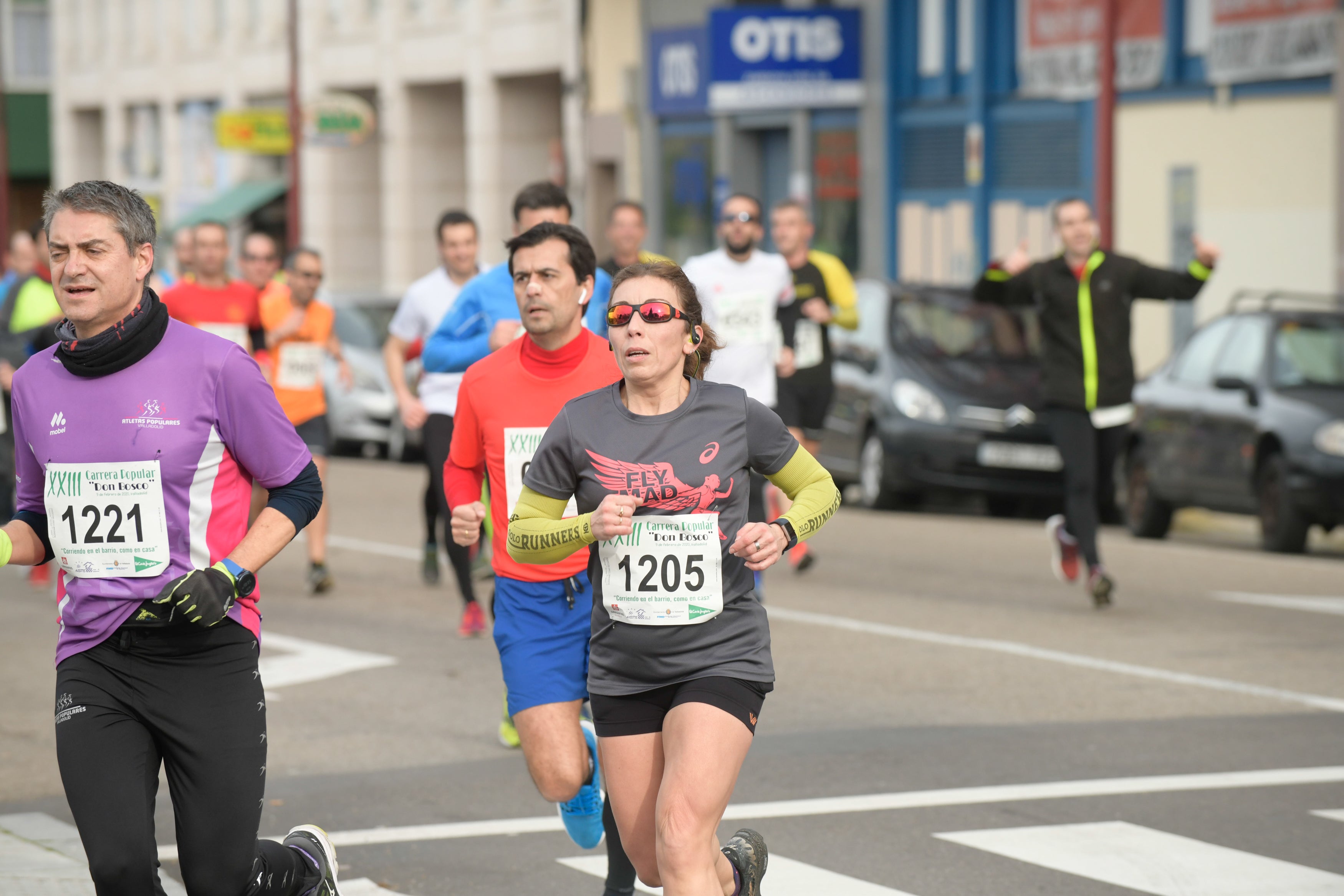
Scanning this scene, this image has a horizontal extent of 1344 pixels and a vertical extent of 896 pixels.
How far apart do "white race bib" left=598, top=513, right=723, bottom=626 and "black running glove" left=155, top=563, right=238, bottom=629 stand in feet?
3.03

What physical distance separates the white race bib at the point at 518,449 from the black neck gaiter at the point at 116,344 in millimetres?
1711

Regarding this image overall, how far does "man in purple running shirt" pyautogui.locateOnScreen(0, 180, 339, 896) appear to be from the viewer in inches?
185

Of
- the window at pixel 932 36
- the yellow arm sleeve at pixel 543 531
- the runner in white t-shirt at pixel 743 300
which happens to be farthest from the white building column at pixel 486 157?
the yellow arm sleeve at pixel 543 531

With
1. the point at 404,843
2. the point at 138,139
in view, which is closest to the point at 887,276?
the point at 404,843

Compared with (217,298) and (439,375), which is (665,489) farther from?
(217,298)

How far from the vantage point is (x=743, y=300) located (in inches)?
474

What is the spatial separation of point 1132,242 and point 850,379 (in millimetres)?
7474

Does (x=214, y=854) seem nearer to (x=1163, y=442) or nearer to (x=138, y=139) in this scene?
(x=1163, y=442)

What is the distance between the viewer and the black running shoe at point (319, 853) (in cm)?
529

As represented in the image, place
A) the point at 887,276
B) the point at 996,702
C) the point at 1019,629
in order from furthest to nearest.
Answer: the point at 887,276 → the point at 1019,629 → the point at 996,702

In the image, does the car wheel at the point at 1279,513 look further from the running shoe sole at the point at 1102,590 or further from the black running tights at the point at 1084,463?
the running shoe sole at the point at 1102,590

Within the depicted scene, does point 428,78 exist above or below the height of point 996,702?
above

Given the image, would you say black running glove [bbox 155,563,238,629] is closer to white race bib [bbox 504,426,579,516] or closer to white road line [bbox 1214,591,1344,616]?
white race bib [bbox 504,426,579,516]

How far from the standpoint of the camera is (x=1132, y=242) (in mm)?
23516
